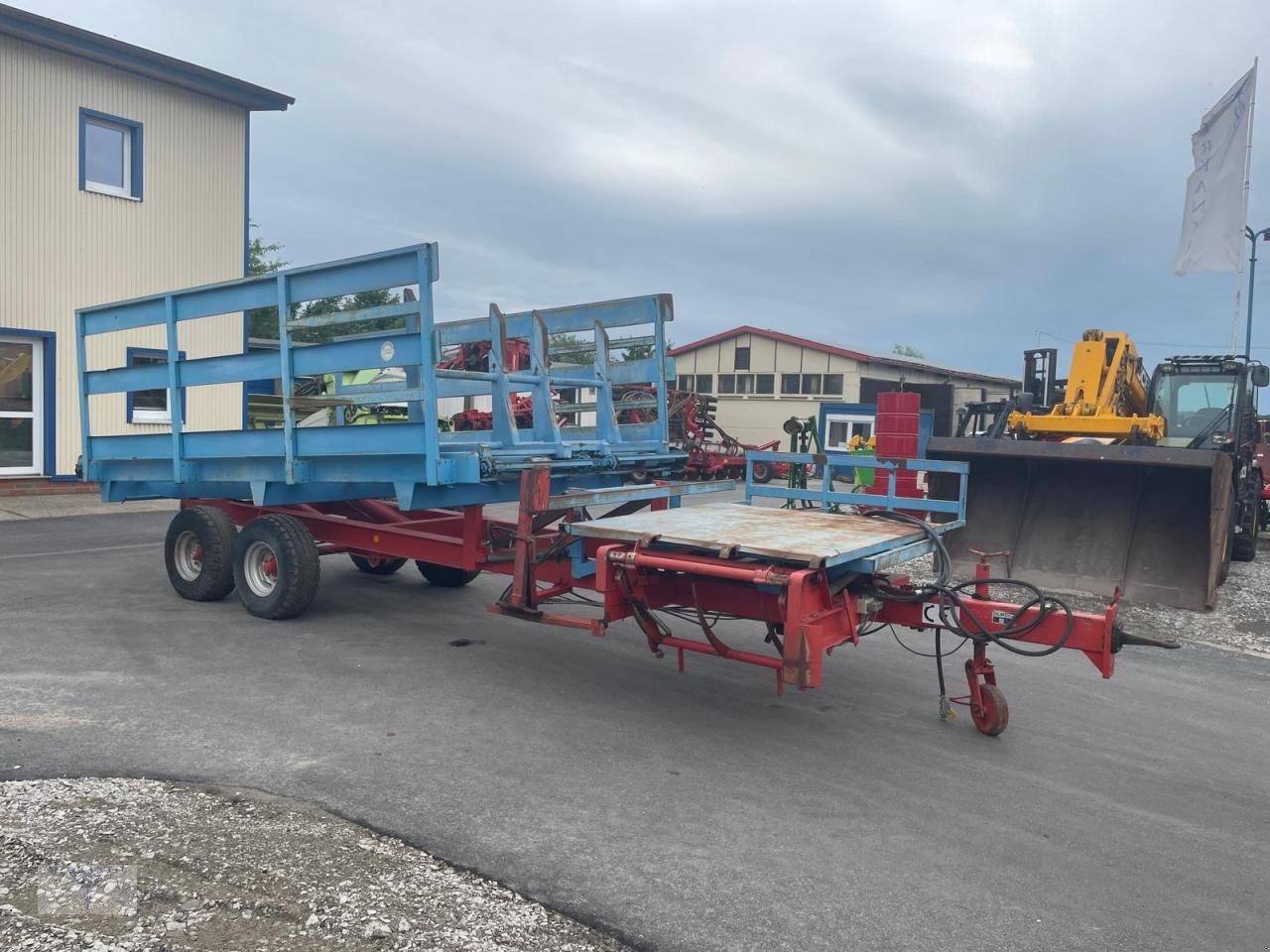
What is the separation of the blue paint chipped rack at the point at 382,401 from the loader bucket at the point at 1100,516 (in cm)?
428

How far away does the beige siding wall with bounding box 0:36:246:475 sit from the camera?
1488 cm

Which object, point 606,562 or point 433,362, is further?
point 433,362

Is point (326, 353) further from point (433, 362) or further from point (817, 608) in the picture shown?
point (817, 608)

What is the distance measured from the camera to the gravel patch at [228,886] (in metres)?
3.14

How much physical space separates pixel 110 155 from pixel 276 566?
39.7 ft

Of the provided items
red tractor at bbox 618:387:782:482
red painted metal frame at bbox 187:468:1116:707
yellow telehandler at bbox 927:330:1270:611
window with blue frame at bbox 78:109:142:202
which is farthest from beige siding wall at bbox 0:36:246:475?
yellow telehandler at bbox 927:330:1270:611

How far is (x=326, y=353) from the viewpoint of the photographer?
6484mm

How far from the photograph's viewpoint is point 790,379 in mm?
35156

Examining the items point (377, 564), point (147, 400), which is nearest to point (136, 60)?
point (147, 400)

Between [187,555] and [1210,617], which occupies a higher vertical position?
[187,555]

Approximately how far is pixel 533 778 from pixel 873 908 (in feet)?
5.49

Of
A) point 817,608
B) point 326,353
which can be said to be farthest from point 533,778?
point 326,353

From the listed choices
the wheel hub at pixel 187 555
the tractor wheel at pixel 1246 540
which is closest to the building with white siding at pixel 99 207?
the wheel hub at pixel 187 555

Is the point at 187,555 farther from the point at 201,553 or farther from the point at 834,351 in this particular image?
the point at 834,351
